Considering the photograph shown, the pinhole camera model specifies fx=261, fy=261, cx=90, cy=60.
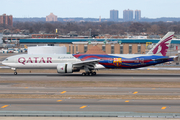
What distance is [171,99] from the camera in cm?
2603

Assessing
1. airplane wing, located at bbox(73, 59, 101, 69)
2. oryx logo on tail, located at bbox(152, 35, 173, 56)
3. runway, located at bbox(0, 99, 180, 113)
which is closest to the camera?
runway, located at bbox(0, 99, 180, 113)

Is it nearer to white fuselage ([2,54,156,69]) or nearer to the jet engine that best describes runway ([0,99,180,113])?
the jet engine

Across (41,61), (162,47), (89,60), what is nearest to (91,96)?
(89,60)

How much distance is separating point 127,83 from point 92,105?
14.1m

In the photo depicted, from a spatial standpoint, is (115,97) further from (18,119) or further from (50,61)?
(50,61)

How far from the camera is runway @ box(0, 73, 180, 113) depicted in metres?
22.8

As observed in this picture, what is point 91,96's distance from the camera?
27.4 m

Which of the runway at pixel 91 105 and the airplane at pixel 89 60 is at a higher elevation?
the airplane at pixel 89 60

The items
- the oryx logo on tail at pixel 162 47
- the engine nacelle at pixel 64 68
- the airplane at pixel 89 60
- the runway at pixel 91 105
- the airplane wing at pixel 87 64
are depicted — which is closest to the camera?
the runway at pixel 91 105

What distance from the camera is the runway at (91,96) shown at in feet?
74.9

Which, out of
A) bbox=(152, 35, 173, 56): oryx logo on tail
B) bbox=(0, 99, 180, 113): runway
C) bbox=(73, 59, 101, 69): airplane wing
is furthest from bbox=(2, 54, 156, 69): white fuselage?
bbox=(0, 99, 180, 113): runway

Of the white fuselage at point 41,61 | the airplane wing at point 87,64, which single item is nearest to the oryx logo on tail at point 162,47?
the airplane wing at point 87,64

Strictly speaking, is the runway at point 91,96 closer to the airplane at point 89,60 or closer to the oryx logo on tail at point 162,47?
the airplane at point 89,60

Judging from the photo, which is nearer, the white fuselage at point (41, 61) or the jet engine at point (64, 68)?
the jet engine at point (64, 68)
